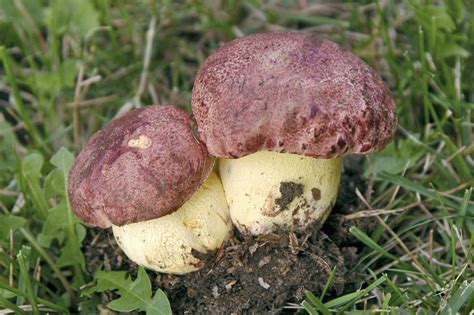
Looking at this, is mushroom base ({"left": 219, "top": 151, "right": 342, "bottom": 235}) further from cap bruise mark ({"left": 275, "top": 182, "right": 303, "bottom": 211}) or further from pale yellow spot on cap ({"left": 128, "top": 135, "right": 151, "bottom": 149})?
pale yellow spot on cap ({"left": 128, "top": 135, "right": 151, "bottom": 149})

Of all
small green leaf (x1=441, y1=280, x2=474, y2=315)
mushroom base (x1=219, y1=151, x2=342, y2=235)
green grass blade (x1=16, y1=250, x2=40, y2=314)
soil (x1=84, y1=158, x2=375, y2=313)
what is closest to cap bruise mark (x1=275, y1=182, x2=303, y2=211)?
mushroom base (x1=219, y1=151, x2=342, y2=235)

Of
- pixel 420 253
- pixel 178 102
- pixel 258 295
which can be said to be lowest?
pixel 420 253

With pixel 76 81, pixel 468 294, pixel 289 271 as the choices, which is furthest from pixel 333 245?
pixel 76 81

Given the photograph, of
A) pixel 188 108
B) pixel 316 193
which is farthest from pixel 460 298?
pixel 188 108

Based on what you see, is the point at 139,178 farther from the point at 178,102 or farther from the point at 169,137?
the point at 178,102

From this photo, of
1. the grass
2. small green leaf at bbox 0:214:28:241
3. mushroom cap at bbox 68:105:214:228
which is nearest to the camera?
mushroom cap at bbox 68:105:214:228

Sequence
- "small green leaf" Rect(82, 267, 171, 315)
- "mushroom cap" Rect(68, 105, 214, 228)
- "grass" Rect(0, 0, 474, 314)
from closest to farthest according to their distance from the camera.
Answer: "mushroom cap" Rect(68, 105, 214, 228) → "small green leaf" Rect(82, 267, 171, 315) → "grass" Rect(0, 0, 474, 314)

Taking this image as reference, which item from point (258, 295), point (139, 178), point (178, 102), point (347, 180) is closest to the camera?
point (139, 178)
